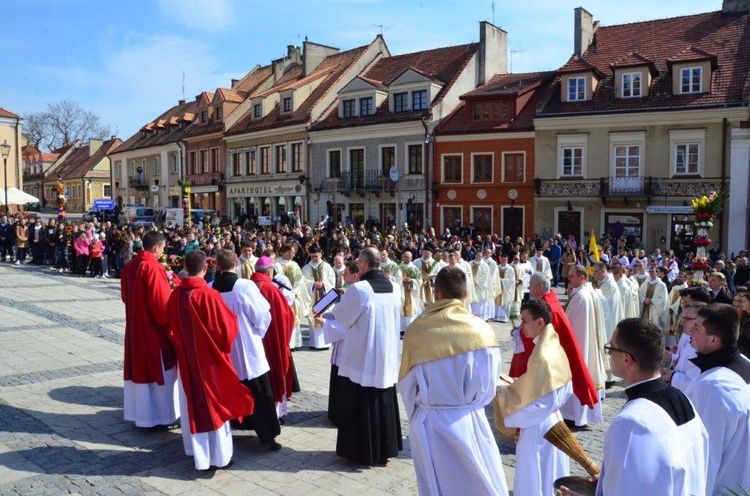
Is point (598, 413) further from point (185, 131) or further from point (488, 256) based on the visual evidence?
point (185, 131)

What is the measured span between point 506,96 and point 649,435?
95.5ft

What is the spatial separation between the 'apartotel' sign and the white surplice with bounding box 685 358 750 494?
34.7 m

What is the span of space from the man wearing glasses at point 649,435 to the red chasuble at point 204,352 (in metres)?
3.88

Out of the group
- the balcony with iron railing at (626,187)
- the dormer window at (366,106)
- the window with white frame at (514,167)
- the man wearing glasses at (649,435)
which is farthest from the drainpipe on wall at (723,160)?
the man wearing glasses at (649,435)

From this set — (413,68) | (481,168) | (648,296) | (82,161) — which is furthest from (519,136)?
(82,161)

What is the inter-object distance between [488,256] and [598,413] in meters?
8.52

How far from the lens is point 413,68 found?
3391cm

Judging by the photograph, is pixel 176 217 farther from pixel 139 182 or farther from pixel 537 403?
pixel 537 403

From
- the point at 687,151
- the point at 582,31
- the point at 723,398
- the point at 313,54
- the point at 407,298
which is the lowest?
the point at 407,298

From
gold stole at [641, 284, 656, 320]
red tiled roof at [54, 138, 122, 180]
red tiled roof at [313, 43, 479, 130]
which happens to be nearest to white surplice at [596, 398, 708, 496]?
gold stole at [641, 284, 656, 320]

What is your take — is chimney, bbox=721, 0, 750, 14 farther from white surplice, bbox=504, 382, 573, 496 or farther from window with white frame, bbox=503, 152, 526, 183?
white surplice, bbox=504, 382, 573, 496

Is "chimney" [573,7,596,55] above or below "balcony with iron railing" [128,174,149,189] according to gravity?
above

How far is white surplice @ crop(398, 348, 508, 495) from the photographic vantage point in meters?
4.26

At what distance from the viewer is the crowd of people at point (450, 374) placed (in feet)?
9.60
